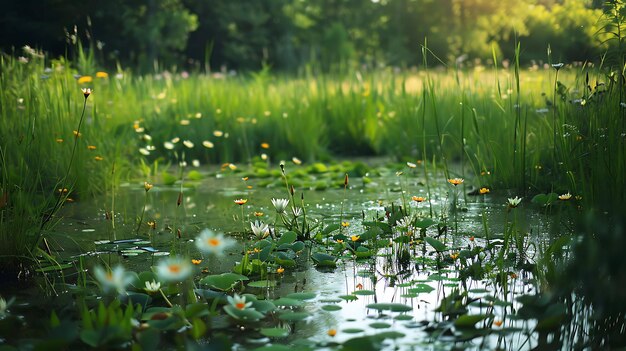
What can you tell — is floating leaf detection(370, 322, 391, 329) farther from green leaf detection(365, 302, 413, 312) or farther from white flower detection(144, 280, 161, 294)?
white flower detection(144, 280, 161, 294)

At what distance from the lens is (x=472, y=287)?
96.9 inches

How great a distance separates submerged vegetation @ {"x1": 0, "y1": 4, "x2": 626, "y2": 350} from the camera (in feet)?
6.57

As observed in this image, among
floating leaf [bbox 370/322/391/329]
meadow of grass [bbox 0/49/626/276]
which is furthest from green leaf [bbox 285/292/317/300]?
meadow of grass [bbox 0/49/626/276]

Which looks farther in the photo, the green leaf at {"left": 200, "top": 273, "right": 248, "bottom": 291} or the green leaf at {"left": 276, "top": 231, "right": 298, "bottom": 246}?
the green leaf at {"left": 276, "top": 231, "right": 298, "bottom": 246}

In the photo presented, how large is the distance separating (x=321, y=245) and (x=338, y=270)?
42 cm

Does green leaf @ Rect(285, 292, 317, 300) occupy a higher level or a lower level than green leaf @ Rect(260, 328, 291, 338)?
lower

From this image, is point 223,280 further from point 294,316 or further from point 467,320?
point 467,320

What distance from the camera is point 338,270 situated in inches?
108

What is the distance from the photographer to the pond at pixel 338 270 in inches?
79.6

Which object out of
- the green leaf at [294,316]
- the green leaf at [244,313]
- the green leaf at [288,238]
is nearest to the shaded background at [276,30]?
the green leaf at [288,238]

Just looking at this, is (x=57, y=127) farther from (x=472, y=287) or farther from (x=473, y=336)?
(x=473, y=336)

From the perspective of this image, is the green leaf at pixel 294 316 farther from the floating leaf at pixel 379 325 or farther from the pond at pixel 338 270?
the floating leaf at pixel 379 325

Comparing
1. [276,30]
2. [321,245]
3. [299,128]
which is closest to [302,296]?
[321,245]

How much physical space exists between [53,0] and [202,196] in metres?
3.60
